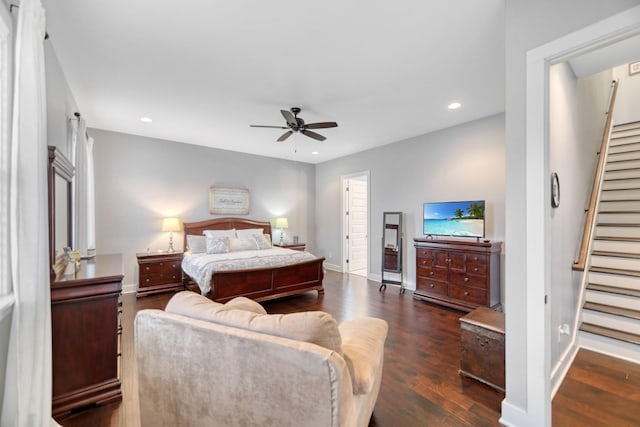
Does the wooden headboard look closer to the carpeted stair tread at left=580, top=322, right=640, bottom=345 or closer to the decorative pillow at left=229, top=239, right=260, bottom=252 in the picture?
the decorative pillow at left=229, top=239, right=260, bottom=252

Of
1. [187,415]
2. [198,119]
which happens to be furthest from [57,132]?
[187,415]

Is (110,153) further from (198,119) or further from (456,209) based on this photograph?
(456,209)

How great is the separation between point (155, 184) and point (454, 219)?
17.2 feet

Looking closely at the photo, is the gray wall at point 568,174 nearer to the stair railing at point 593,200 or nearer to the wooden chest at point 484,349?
the stair railing at point 593,200

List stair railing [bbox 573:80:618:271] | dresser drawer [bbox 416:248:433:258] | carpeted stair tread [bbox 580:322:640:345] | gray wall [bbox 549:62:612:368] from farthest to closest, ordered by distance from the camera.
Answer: dresser drawer [bbox 416:248:433:258], stair railing [bbox 573:80:618:271], carpeted stair tread [bbox 580:322:640:345], gray wall [bbox 549:62:612:368]

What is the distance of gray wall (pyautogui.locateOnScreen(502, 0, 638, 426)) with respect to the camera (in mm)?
1613

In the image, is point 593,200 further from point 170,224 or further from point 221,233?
point 170,224

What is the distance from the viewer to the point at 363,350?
1405mm

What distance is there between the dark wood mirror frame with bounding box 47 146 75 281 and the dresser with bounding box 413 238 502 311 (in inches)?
166

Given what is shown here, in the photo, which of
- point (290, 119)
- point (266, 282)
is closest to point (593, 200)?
point (290, 119)

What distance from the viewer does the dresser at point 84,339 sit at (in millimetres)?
1771

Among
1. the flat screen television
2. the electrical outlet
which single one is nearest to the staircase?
the electrical outlet

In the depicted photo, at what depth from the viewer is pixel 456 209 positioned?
4109 mm

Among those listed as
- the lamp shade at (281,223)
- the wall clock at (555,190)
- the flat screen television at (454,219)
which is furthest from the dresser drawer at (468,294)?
the lamp shade at (281,223)
